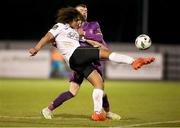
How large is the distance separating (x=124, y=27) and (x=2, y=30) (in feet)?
27.7

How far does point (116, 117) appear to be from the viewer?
39.8 feet

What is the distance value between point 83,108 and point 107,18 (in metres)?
31.3

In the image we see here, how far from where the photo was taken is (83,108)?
14539 millimetres

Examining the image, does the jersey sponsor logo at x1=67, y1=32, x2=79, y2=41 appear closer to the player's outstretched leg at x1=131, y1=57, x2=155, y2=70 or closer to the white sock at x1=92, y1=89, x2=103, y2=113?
the white sock at x1=92, y1=89, x2=103, y2=113

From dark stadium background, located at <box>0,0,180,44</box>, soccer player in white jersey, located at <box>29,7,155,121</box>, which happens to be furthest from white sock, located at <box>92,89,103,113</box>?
dark stadium background, located at <box>0,0,180,44</box>

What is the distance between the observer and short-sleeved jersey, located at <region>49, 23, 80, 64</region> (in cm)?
1167

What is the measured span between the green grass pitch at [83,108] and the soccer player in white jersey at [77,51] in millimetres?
560

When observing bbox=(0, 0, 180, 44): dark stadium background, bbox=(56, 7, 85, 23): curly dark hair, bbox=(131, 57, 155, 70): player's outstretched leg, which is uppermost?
bbox=(56, 7, 85, 23): curly dark hair

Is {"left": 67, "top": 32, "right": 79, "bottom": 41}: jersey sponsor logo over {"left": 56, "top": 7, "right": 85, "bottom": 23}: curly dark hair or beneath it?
beneath

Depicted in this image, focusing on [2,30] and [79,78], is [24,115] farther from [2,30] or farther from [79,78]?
[2,30]

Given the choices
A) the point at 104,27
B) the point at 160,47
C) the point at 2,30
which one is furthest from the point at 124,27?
the point at 160,47

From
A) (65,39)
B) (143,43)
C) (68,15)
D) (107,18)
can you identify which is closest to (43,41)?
(65,39)

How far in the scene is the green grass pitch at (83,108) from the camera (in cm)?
1136

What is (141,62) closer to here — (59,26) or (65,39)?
(65,39)
